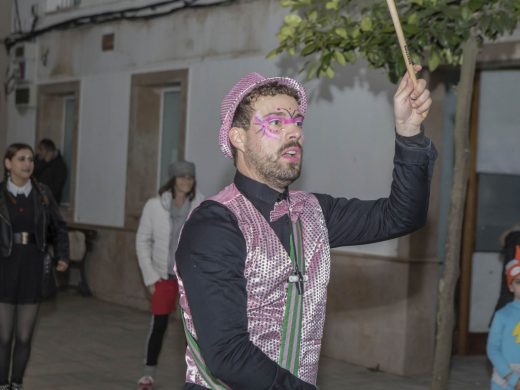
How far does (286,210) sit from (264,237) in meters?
0.17

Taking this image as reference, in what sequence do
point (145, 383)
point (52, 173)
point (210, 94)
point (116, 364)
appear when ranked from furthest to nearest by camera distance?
point (52, 173) < point (210, 94) < point (116, 364) < point (145, 383)

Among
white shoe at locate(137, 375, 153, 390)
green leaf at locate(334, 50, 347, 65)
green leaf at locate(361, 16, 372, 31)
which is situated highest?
green leaf at locate(361, 16, 372, 31)

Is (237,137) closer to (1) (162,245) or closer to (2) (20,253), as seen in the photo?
(2) (20,253)

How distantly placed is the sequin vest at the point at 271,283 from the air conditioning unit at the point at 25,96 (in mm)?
13475

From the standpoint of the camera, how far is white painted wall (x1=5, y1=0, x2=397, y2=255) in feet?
32.5

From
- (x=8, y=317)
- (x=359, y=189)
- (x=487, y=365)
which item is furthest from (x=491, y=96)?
(x=8, y=317)

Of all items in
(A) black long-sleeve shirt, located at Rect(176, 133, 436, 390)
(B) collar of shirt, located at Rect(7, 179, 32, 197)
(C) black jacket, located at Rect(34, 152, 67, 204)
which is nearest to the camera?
(A) black long-sleeve shirt, located at Rect(176, 133, 436, 390)

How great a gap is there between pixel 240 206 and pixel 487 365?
7.14m

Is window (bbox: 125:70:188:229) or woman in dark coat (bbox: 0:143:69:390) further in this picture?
window (bbox: 125:70:188:229)

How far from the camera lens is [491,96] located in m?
9.93

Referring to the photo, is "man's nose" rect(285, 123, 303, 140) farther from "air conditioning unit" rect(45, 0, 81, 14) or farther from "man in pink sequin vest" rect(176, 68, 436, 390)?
"air conditioning unit" rect(45, 0, 81, 14)

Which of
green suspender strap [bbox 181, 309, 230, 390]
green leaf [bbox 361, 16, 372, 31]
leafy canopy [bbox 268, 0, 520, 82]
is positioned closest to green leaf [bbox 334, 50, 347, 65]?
leafy canopy [bbox 268, 0, 520, 82]

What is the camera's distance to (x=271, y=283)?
2.92 meters

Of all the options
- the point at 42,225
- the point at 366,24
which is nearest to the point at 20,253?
the point at 42,225
